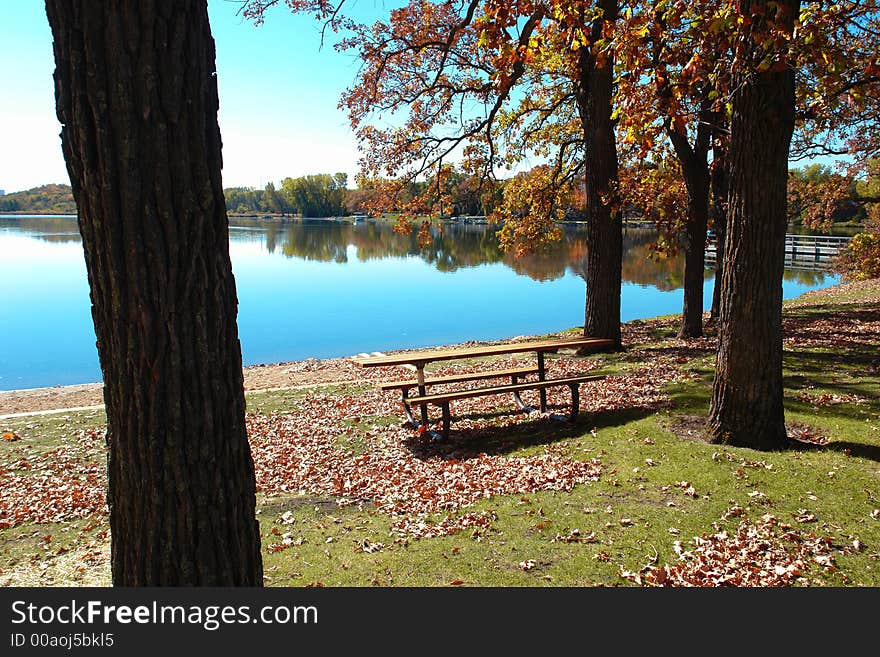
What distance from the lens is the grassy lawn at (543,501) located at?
4.78 m

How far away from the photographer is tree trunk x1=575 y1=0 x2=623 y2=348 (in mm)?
11945

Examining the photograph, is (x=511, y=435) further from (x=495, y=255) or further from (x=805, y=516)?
(x=495, y=255)

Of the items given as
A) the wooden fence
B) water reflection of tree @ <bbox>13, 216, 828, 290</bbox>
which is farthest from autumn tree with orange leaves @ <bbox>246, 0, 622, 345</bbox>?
the wooden fence

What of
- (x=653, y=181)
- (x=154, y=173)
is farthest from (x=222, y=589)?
(x=653, y=181)

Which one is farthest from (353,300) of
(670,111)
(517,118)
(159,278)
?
Result: (159,278)

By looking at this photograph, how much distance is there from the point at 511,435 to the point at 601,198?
5.92 m

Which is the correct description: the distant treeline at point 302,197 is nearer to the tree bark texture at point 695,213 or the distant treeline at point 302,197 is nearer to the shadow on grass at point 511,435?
the tree bark texture at point 695,213

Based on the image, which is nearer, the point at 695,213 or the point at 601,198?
the point at 601,198

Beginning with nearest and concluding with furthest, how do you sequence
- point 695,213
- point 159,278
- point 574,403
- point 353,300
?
point 159,278 < point 574,403 < point 695,213 < point 353,300

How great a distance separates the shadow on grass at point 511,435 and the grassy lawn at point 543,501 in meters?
0.03

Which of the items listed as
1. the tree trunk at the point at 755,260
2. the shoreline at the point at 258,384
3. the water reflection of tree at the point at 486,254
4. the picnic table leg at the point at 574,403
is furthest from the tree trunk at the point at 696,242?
the water reflection of tree at the point at 486,254

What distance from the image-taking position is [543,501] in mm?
5941

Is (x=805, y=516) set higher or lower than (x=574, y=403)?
lower

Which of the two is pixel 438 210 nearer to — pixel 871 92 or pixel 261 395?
pixel 261 395
